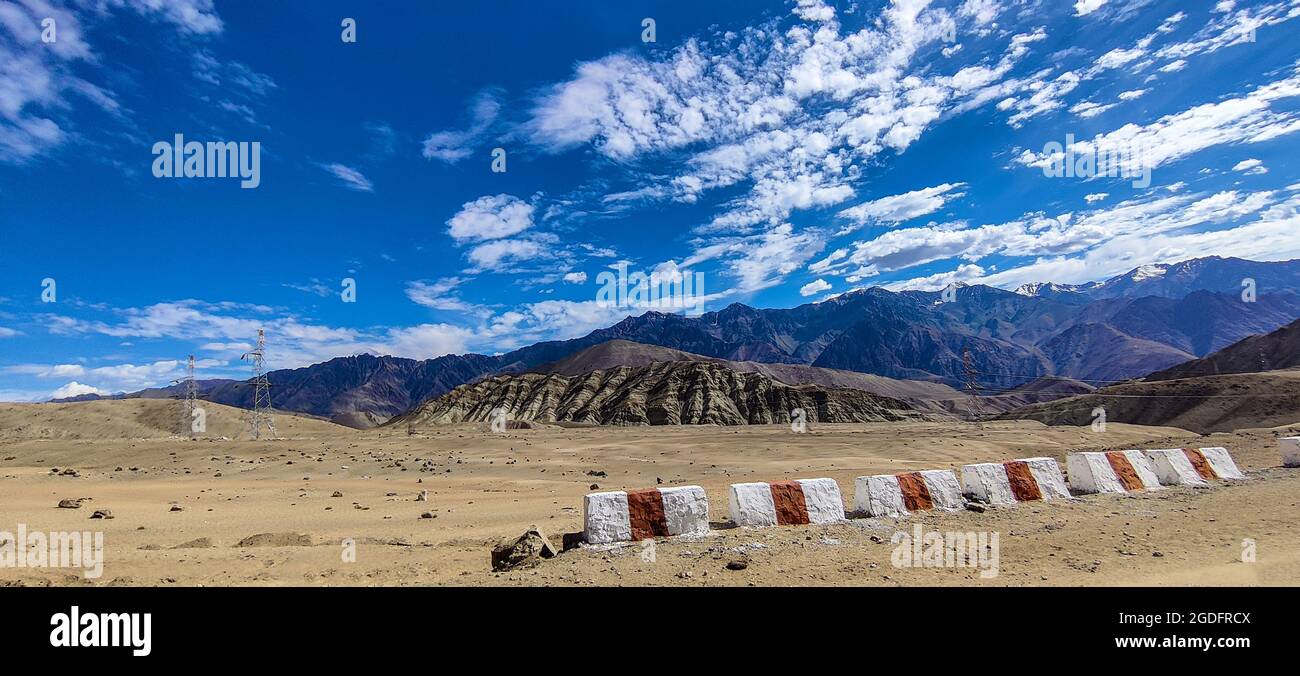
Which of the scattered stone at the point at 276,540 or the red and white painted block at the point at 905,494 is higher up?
the red and white painted block at the point at 905,494

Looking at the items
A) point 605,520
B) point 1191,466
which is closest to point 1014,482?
point 1191,466

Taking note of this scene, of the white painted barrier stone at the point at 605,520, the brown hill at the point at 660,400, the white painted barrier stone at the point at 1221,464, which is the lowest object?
the brown hill at the point at 660,400

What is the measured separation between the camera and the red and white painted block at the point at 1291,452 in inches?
599

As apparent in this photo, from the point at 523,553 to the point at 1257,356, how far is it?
139m

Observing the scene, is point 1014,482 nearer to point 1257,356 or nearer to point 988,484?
point 988,484

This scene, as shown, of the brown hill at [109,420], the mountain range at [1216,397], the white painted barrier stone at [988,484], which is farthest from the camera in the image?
the brown hill at [109,420]

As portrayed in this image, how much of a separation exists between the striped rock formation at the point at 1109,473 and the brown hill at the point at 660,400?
94024 millimetres

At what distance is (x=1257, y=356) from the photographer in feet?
324

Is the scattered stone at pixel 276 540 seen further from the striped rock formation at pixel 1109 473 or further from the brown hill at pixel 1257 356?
the brown hill at pixel 1257 356

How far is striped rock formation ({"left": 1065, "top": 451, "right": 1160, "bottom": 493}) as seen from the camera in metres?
12.5

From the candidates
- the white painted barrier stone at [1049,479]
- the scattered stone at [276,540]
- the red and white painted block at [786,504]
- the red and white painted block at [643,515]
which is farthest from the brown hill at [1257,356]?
the scattered stone at [276,540]

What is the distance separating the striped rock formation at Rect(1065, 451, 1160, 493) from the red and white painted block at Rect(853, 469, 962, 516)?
3.27m
